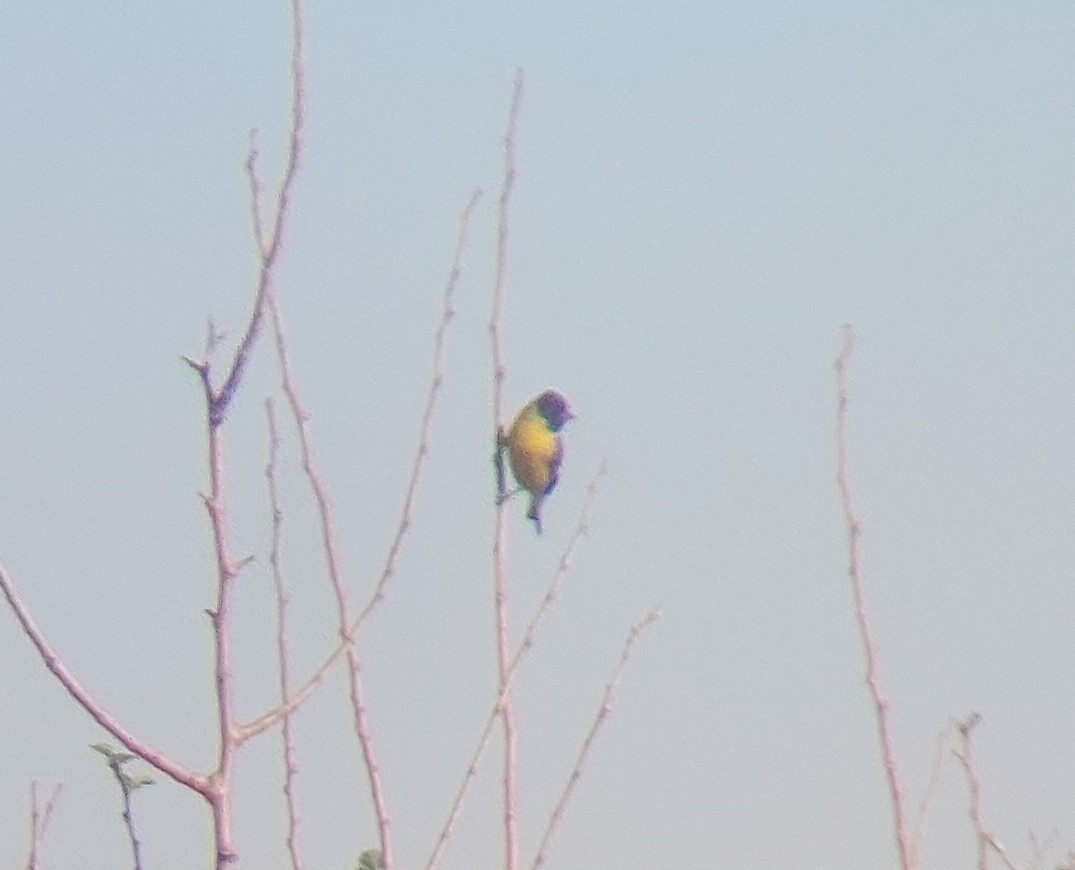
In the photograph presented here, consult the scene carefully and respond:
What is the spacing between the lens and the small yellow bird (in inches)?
345

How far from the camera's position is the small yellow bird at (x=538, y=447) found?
28.8ft

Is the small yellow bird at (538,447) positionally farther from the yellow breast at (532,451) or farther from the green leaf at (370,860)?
the green leaf at (370,860)

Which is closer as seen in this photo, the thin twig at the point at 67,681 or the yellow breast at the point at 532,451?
the thin twig at the point at 67,681

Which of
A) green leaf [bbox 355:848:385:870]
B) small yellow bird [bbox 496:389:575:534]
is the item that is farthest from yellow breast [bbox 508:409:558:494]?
green leaf [bbox 355:848:385:870]

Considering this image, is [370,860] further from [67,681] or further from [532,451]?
[532,451]

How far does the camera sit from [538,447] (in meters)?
8.83

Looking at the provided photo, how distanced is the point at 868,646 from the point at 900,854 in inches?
16.9

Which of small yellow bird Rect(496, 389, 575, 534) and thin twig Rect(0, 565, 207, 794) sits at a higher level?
small yellow bird Rect(496, 389, 575, 534)

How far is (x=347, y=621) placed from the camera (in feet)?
12.6

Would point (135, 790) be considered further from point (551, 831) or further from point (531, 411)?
point (531, 411)

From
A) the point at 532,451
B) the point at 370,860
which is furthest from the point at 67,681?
the point at 532,451

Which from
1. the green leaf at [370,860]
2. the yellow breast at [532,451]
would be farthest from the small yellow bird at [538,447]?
the green leaf at [370,860]

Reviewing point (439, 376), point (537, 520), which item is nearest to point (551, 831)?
point (439, 376)

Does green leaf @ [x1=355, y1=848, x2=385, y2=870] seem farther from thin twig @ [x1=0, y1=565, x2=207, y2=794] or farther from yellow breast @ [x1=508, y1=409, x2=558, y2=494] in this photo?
yellow breast @ [x1=508, y1=409, x2=558, y2=494]
